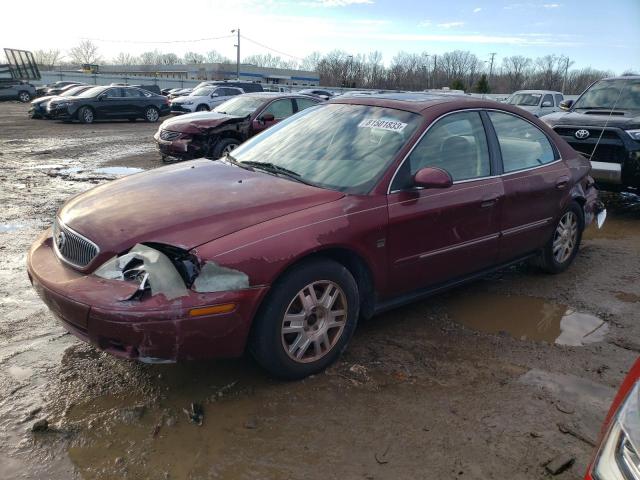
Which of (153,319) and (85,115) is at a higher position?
(153,319)

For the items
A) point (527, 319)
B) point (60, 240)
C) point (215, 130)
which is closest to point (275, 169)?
point (60, 240)

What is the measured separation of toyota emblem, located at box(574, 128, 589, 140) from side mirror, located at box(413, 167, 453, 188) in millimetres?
5151

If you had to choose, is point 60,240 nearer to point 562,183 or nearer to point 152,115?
point 562,183

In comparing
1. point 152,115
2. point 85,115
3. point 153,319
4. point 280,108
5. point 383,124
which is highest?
Result: point 383,124

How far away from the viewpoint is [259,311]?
2904 mm

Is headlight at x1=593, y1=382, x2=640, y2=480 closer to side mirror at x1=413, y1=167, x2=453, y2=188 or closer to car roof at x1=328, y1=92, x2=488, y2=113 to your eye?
side mirror at x1=413, y1=167, x2=453, y2=188

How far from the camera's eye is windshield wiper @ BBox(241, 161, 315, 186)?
3598 millimetres

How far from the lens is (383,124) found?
3.83 m

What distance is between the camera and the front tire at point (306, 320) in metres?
2.91

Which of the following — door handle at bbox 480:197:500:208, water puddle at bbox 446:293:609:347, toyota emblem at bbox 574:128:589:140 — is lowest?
water puddle at bbox 446:293:609:347

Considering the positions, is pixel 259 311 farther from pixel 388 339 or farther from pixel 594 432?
pixel 594 432

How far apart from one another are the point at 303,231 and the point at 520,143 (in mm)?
2548

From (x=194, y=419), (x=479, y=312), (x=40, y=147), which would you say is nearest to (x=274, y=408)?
(x=194, y=419)

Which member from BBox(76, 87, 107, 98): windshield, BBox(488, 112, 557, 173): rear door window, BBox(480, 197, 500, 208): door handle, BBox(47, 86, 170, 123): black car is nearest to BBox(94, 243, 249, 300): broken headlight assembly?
BBox(480, 197, 500, 208): door handle
